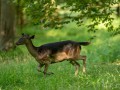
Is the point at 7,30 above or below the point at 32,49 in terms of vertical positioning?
below

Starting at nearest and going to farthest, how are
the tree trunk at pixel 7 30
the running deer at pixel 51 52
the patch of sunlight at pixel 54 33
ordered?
the running deer at pixel 51 52, the tree trunk at pixel 7 30, the patch of sunlight at pixel 54 33

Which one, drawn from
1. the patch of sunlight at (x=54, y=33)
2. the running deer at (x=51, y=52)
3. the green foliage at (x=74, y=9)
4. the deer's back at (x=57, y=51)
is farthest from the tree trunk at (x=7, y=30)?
the deer's back at (x=57, y=51)

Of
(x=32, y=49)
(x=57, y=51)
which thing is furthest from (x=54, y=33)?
(x=57, y=51)

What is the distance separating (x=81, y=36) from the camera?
29344 millimetres

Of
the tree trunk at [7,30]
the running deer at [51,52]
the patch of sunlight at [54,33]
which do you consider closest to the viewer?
the running deer at [51,52]

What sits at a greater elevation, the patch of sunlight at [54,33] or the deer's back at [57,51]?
the deer's back at [57,51]

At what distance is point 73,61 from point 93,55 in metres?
4.53

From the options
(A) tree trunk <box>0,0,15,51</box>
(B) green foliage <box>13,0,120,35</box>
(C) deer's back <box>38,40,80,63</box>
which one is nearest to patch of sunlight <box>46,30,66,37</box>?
(A) tree trunk <box>0,0,15,51</box>

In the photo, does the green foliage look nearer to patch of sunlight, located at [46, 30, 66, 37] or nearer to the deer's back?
the deer's back

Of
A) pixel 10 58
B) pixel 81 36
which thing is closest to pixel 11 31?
pixel 10 58

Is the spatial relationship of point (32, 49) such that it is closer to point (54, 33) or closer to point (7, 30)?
point (7, 30)

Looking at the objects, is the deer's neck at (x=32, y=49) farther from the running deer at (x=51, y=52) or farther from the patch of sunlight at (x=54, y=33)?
the patch of sunlight at (x=54, y=33)

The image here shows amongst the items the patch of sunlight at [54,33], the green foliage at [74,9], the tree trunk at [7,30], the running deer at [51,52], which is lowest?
the patch of sunlight at [54,33]

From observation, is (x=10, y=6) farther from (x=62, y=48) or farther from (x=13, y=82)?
(x=13, y=82)
